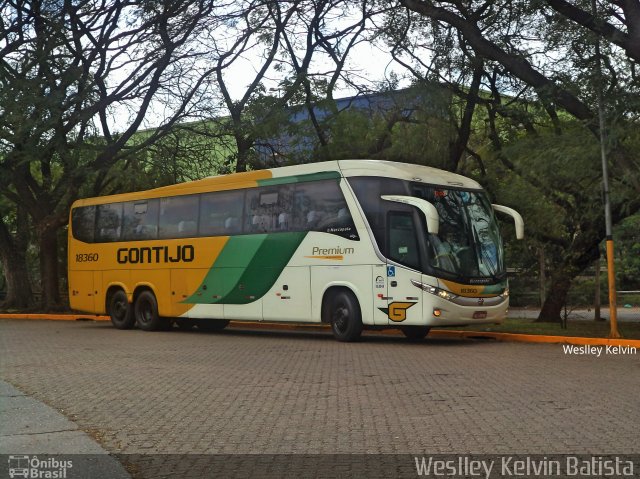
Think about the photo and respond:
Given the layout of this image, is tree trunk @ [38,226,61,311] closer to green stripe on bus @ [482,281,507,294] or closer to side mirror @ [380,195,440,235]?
side mirror @ [380,195,440,235]

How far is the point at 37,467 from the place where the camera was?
6.68m

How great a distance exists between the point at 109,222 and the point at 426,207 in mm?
11369

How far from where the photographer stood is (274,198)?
2098 centimetres

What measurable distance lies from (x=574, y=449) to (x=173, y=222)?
17435mm

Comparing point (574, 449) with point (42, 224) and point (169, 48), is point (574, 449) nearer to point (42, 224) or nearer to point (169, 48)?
point (169, 48)

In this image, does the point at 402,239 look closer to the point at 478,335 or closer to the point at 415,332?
the point at 415,332

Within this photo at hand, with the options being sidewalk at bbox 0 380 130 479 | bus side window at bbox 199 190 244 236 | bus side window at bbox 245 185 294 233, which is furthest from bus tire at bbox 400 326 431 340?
sidewalk at bbox 0 380 130 479

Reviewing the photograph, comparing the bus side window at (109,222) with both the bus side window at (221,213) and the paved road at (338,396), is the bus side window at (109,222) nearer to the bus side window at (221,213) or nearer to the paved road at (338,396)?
the bus side window at (221,213)

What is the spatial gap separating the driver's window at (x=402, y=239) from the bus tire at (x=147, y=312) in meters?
8.07

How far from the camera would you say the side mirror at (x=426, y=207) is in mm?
17359

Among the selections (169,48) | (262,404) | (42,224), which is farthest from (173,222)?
(262,404)

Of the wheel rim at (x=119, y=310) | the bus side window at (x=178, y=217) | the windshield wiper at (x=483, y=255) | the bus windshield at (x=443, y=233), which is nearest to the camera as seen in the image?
the bus windshield at (x=443, y=233)

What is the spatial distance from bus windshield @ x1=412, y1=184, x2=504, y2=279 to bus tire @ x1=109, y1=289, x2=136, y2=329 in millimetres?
9872

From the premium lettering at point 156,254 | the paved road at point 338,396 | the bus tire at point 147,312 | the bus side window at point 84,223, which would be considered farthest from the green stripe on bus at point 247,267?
the bus side window at point 84,223
